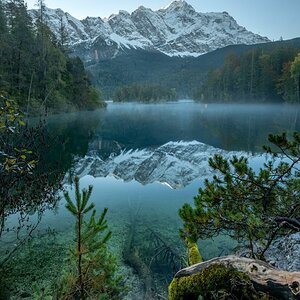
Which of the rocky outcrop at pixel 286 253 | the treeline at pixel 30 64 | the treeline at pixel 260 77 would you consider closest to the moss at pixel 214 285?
the rocky outcrop at pixel 286 253

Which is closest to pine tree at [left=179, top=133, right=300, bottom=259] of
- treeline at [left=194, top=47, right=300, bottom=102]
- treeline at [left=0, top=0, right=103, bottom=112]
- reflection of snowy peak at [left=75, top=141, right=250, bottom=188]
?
Result: reflection of snowy peak at [left=75, top=141, right=250, bottom=188]

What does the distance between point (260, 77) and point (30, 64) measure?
6385cm

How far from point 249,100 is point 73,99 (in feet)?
180

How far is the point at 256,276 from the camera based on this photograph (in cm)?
276

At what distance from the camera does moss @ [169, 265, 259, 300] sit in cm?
284

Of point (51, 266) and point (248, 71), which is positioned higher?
point (248, 71)

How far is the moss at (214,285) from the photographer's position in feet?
9.31

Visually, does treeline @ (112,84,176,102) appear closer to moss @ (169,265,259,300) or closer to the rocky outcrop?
Answer: the rocky outcrop

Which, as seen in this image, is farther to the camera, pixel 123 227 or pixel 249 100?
pixel 249 100

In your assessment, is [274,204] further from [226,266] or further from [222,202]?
[226,266]

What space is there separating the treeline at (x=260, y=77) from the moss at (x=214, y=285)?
70.1 m

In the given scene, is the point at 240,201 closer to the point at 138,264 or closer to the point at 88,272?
the point at 88,272

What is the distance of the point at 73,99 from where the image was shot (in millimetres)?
60062

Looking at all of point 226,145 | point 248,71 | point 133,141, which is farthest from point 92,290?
point 248,71
